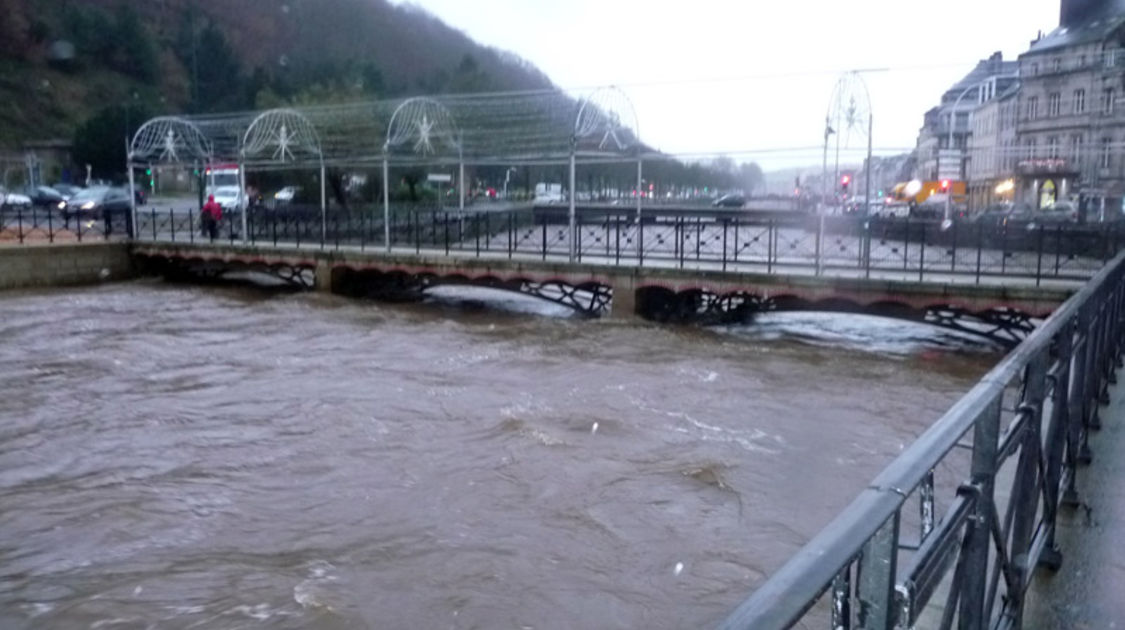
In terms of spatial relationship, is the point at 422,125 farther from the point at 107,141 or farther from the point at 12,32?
the point at 12,32

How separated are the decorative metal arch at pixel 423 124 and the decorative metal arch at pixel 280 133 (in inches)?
97.1

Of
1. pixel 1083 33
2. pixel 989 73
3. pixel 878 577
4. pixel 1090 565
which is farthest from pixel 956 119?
pixel 878 577

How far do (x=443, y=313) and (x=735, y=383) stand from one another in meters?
9.93

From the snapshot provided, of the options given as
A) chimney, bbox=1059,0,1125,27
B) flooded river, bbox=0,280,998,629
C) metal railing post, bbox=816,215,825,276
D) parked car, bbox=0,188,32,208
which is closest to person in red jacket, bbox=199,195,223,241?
flooded river, bbox=0,280,998,629

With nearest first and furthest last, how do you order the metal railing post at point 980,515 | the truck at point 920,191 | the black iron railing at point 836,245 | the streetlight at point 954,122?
the metal railing post at point 980,515 < the black iron railing at point 836,245 < the streetlight at point 954,122 < the truck at point 920,191

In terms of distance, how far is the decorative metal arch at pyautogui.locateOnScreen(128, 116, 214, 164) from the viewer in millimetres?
29609

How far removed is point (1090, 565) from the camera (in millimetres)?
4059

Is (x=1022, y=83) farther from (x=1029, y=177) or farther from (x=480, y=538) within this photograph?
(x=480, y=538)

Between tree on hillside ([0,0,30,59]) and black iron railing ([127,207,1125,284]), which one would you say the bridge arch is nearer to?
black iron railing ([127,207,1125,284])

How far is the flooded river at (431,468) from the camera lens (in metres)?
7.23

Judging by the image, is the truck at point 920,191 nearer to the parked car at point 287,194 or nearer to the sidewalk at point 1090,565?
the sidewalk at point 1090,565

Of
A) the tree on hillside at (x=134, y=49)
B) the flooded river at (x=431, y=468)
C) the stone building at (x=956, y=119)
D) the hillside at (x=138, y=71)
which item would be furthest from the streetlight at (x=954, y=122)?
the tree on hillside at (x=134, y=49)

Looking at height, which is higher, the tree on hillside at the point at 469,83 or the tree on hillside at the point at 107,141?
the tree on hillside at the point at 469,83

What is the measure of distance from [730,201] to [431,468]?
3828cm
